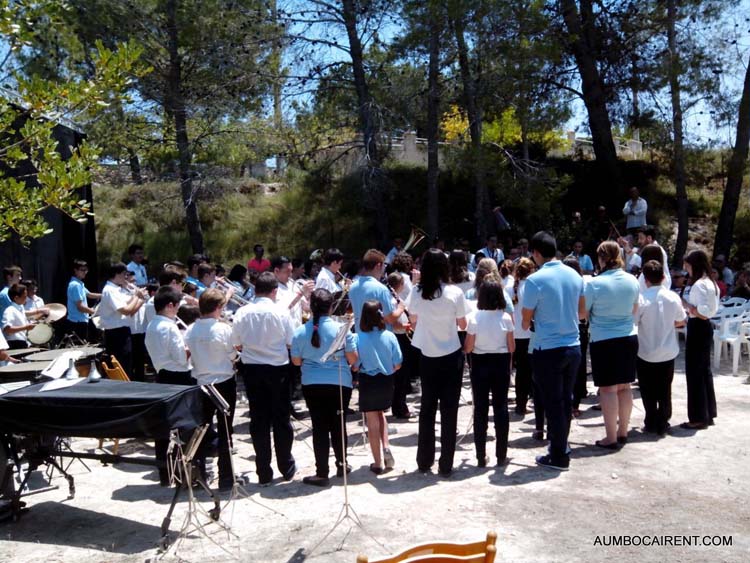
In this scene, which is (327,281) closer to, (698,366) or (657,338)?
(657,338)

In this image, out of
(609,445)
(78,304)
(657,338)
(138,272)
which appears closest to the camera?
(609,445)

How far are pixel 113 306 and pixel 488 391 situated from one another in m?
4.95

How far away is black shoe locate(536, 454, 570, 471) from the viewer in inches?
245

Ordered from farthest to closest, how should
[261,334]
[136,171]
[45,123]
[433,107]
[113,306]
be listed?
[136,171]
[433,107]
[113,306]
[261,334]
[45,123]

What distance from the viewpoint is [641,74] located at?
55.7 ft

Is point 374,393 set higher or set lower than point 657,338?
lower

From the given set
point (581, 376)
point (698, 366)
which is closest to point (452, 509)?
point (698, 366)

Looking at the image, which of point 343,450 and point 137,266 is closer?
point 343,450

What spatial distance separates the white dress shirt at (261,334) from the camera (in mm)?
6082

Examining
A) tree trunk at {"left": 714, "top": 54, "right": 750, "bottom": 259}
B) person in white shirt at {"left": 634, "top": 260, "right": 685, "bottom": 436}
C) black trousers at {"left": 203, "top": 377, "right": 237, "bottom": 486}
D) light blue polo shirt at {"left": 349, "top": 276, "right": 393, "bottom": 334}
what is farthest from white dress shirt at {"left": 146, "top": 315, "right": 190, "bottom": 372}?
tree trunk at {"left": 714, "top": 54, "right": 750, "bottom": 259}

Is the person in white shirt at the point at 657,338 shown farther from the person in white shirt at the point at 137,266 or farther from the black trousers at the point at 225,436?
the person in white shirt at the point at 137,266

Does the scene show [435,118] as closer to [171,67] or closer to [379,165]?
[379,165]

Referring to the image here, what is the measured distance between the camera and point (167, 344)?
20.7 ft

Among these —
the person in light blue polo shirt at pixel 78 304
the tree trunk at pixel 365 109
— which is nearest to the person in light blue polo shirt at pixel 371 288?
the person in light blue polo shirt at pixel 78 304
